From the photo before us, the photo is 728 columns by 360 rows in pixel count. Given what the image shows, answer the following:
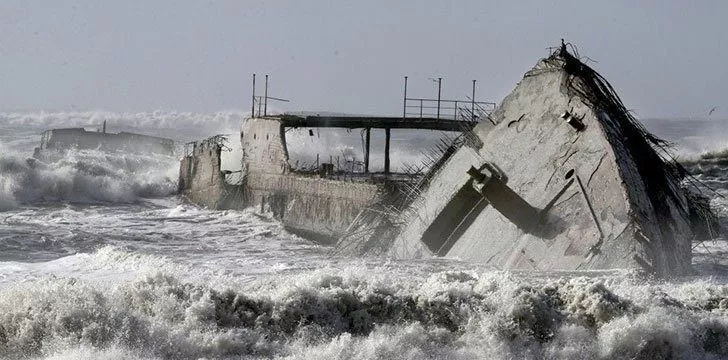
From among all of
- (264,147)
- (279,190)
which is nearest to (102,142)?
(264,147)

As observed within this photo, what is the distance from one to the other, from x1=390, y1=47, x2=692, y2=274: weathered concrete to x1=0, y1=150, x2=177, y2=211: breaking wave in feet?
49.1

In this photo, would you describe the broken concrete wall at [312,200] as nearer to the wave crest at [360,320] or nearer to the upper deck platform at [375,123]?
the upper deck platform at [375,123]

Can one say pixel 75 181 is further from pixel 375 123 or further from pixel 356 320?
pixel 356 320

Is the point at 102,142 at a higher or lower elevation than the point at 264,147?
lower

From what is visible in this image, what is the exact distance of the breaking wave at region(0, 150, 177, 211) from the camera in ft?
91.5

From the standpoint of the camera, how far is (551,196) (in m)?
11.5

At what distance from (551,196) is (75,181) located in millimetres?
20598

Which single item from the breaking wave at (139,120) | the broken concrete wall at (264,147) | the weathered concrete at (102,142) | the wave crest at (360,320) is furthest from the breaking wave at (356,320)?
the breaking wave at (139,120)

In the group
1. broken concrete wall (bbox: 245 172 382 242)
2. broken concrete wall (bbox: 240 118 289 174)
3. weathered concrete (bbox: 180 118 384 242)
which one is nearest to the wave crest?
weathered concrete (bbox: 180 118 384 242)

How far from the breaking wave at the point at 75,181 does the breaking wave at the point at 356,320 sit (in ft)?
57.0

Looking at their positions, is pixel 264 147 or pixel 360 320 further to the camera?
pixel 264 147

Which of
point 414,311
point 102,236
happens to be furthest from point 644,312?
point 102,236

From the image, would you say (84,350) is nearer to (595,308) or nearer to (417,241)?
(595,308)

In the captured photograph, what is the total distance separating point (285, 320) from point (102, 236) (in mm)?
10547
